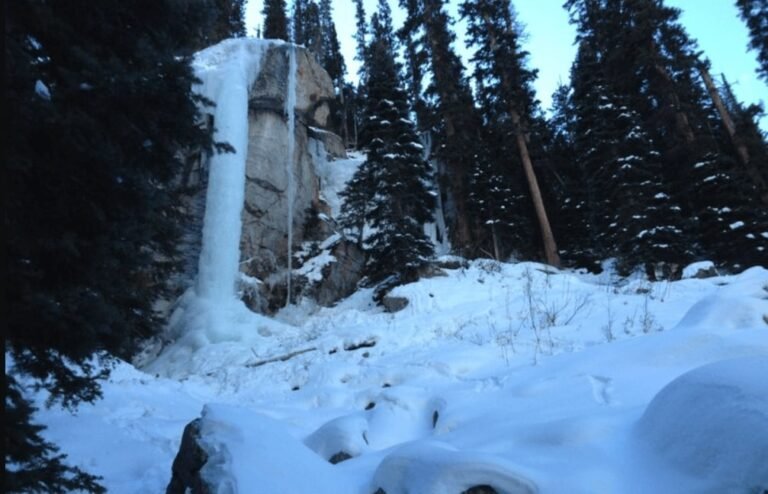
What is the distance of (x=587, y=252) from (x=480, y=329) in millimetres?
15234

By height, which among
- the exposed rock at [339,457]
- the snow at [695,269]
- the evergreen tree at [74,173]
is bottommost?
the exposed rock at [339,457]

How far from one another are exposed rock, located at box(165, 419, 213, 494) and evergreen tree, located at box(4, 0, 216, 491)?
0.52 m

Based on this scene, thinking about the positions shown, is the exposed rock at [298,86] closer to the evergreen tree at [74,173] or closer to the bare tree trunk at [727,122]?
the bare tree trunk at [727,122]

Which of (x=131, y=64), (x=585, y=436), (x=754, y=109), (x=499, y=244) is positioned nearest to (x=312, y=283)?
(x=499, y=244)

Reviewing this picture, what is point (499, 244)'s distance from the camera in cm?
2161

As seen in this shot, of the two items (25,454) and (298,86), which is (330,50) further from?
(25,454)

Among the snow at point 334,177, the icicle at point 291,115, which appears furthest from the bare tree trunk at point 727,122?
the icicle at point 291,115

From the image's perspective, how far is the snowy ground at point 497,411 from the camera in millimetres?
1928

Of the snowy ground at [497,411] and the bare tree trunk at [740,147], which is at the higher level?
the bare tree trunk at [740,147]

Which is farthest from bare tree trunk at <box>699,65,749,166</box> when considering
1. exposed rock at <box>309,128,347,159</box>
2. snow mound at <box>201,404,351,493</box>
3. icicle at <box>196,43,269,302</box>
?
snow mound at <box>201,404,351,493</box>

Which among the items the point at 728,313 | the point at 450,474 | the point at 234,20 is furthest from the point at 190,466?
the point at 234,20

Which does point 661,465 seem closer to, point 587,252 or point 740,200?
point 740,200

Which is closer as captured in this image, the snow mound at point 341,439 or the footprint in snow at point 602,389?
the footprint in snow at point 602,389

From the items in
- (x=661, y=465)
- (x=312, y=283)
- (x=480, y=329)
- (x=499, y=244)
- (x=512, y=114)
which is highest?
(x=512, y=114)
